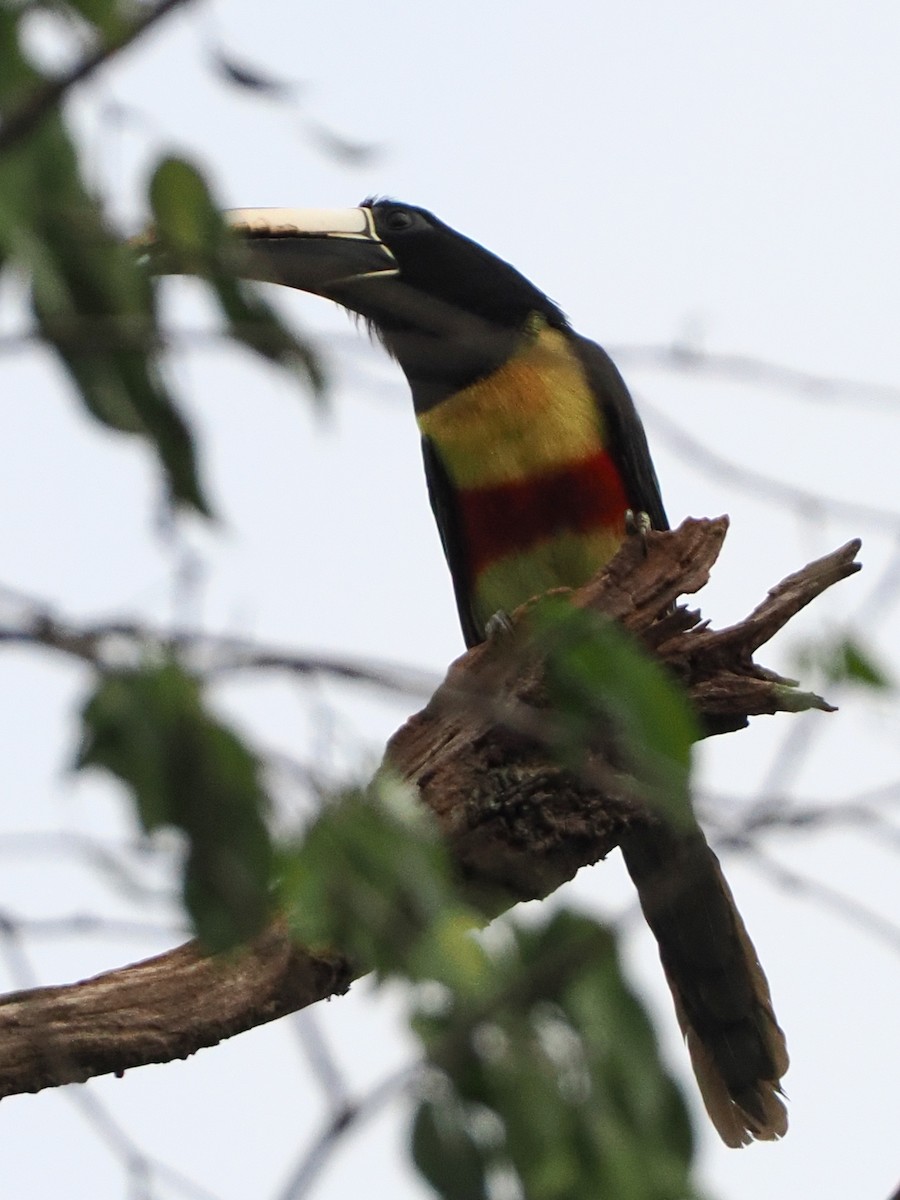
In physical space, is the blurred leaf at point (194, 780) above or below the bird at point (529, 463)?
below

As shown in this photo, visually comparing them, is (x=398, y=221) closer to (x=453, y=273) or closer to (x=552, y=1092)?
(x=453, y=273)

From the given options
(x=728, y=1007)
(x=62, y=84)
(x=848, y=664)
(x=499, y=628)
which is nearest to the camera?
(x=62, y=84)

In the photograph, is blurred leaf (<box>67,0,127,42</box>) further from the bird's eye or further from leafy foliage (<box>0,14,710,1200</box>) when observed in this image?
the bird's eye

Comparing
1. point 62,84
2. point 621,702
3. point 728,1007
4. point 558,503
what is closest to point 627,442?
point 558,503

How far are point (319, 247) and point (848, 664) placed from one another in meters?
4.89

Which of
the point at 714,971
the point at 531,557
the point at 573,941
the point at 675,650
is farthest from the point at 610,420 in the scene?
the point at 573,941

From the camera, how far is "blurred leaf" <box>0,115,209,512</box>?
7.07 feet

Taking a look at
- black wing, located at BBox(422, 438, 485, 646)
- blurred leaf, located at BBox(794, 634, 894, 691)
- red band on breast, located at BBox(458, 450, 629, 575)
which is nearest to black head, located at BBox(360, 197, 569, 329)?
black wing, located at BBox(422, 438, 485, 646)

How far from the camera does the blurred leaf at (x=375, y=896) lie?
230 cm

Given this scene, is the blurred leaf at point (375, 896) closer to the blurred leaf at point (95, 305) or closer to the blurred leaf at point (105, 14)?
the blurred leaf at point (95, 305)

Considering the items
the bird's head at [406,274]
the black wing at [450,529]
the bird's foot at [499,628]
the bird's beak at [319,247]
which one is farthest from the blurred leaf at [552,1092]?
the bird's beak at [319,247]

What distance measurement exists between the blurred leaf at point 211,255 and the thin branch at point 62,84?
0.97 feet

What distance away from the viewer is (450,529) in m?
7.50

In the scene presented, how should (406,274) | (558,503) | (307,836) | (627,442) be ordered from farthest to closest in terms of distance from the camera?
1. (406,274)
2. (627,442)
3. (558,503)
4. (307,836)
